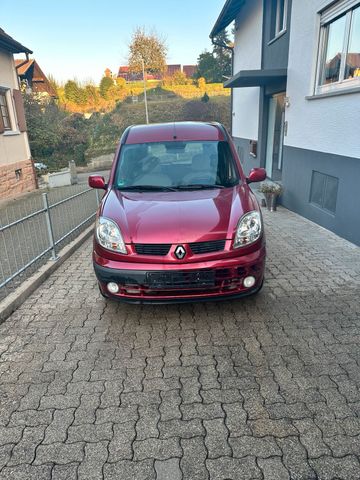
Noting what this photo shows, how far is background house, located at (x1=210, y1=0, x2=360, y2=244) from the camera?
5.78m

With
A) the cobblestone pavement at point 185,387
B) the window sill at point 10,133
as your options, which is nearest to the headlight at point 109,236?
the cobblestone pavement at point 185,387

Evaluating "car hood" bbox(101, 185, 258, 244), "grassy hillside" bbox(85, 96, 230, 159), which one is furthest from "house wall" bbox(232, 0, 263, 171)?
"grassy hillside" bbox(85, 96, 230, 159)

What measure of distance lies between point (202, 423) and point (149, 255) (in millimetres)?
1492

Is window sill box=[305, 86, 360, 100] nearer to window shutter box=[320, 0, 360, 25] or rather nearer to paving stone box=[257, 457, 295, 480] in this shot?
window shutter box=[320, 0, 360, 25]

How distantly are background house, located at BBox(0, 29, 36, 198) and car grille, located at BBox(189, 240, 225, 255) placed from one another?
10680mm

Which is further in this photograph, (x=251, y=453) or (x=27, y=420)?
(x=27, y=420)

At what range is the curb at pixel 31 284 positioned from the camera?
389 centimetres

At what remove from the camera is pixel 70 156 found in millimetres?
22656

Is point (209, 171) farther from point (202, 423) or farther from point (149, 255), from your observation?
point (202, 423)

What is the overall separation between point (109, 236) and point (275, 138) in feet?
29.8

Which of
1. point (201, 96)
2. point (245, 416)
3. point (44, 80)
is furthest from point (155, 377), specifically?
point (201, 96)

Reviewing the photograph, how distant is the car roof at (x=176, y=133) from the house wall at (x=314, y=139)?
2.48 meters

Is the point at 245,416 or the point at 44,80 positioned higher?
the point at 44,80

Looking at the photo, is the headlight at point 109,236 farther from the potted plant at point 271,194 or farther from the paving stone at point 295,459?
the potted plant at point 271,194
